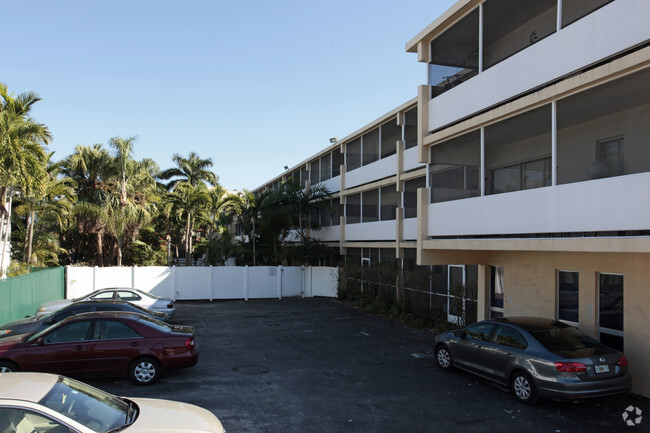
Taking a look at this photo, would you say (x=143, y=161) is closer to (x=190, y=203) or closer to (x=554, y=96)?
(x=190, y=203)

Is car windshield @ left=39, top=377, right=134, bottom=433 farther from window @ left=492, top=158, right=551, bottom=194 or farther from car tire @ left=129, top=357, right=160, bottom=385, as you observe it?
window @ left=492, top=158, right=551, bottom=194

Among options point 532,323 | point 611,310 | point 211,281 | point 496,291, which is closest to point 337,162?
point 211,281

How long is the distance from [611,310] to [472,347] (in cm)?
297

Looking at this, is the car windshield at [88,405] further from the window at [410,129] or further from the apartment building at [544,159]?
the window at [410,129]

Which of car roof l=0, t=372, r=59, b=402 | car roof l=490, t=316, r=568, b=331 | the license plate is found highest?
car roof l=0, t=372, r=59, b=402

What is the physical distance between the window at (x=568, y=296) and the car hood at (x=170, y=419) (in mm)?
8693

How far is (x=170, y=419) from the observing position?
460 cm

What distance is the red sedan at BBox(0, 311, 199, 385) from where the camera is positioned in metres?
8.67

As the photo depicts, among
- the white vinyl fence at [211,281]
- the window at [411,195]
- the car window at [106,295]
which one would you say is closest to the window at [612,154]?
the window at [411,195]

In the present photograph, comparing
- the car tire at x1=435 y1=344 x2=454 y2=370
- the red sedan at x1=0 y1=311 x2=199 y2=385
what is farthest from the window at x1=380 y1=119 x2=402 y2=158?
the red sedan at x1=0 y1=311 x2=199 y2=385

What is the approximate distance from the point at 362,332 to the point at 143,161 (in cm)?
2287

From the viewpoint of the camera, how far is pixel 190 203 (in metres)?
30.1

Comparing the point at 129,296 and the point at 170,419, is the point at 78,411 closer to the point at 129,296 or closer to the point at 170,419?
the point at 170,419

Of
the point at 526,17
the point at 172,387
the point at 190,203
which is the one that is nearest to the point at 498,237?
the point at 526,17
